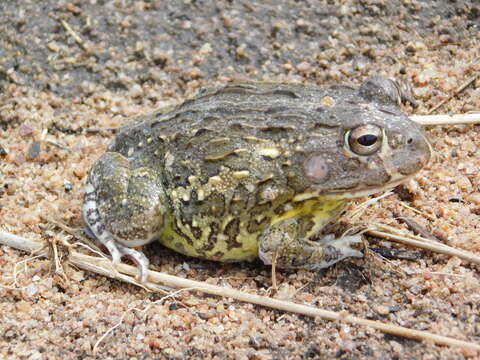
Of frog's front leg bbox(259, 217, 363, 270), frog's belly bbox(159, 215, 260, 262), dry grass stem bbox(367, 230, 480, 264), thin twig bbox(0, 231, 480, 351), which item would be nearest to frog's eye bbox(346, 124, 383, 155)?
frog's front leg bbox(259, 217, 363, 270)

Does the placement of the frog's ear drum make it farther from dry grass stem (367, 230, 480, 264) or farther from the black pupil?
dry grass stem (367, 230, 480, 264)

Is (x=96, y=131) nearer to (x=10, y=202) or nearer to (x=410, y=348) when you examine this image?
(x=10, y=202)

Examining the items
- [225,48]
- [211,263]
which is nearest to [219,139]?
[211,263]

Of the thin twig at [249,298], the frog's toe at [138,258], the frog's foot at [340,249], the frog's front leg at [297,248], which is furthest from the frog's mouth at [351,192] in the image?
the frog's toe at [138,258]

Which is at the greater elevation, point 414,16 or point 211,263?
point 414,16

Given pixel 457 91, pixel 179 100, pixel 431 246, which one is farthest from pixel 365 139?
pixel 179 100

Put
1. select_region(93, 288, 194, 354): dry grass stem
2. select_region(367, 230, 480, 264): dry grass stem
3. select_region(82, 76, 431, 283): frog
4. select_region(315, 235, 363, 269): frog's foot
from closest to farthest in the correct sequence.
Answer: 1. select_region(93, 288, 194, 354): dry grass stem
2. select_region(82, 76, 431, 283): frog
3. select_region(367, 230, 480, 264): dry grass stem
4. select_region(315, 235, 363, 269): frog's foot

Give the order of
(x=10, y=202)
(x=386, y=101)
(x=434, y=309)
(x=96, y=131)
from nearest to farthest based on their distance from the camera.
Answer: (x=434, y=309), (x=386, y=101), (x=10, y=202), (x=96, y=131)
